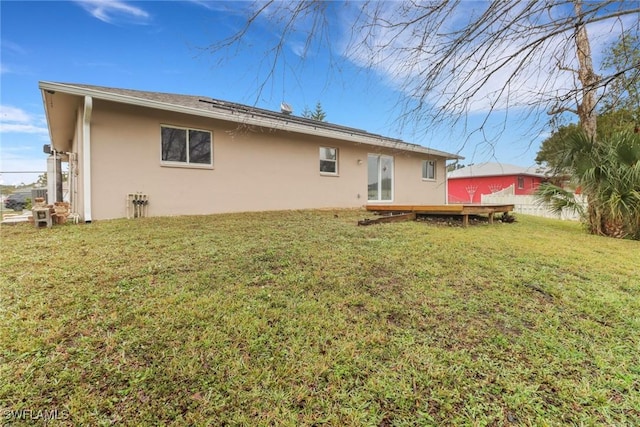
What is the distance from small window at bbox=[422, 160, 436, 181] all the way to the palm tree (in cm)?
659

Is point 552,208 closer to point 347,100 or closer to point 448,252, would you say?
point 448,252

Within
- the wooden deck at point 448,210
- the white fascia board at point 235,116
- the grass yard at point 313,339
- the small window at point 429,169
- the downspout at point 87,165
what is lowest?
the grass yard at point 313,339

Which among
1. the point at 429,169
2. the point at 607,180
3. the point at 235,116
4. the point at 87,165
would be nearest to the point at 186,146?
the point at 235,116

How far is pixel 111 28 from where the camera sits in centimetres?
601

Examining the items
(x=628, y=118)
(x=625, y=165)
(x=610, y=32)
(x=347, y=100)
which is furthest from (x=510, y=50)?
(x=625, y=165)

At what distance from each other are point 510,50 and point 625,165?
21.3 feet

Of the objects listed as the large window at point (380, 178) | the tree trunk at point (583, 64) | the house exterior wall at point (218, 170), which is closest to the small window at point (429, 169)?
the large window at point (380, 178)

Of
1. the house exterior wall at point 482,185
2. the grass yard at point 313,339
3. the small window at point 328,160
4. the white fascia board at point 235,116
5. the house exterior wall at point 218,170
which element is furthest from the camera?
the house exterior wall at point 482,185

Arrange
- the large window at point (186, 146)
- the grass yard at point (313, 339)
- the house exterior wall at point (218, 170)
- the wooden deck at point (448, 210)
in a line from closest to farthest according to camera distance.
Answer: the grass yard at point (313, 339) → the house exterior wall at point (218, 170) → the wooden deck at point (448, 210) → the large window at point (186, 146)

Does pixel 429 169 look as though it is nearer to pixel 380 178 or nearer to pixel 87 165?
pixel 380 178

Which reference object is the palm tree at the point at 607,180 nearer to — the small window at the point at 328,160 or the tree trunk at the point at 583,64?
the tree trunk at the point at 583,64

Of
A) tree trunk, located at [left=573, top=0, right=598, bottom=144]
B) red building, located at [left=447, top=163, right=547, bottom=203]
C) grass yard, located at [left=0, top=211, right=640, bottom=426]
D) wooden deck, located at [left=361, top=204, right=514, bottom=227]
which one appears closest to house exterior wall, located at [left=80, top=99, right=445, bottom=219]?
wooden deck, located at [left=361, top=204, right=514, bottom=227]

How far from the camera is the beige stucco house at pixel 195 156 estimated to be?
6.59m

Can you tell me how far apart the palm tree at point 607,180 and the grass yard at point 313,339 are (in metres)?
3.83
